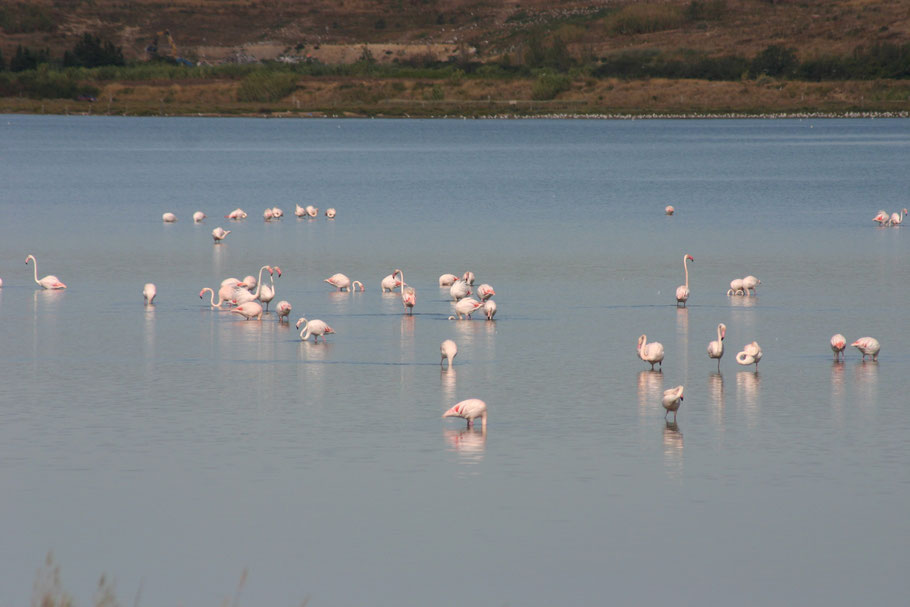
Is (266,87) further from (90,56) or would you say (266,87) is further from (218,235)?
(218,235)

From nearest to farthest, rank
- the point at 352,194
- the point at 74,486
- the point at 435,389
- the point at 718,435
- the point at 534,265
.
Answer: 1. the point at 74,486
2. the point at 718,435
3. the point at 435,389
4. the point at 534,265
5. the point at 352,194

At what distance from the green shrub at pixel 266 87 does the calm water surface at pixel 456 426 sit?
113593mm

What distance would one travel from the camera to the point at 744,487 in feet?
41.7

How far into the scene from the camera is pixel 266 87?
14988 cm

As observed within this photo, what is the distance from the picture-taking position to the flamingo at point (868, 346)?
18578 mm

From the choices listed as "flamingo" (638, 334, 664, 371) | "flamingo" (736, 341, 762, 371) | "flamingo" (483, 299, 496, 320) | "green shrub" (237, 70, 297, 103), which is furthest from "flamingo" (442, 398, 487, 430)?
"green shrub" (237, 70, 297, 103)

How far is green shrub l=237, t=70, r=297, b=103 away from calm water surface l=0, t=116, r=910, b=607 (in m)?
114

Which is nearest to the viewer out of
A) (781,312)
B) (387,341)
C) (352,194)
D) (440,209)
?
(387,341)

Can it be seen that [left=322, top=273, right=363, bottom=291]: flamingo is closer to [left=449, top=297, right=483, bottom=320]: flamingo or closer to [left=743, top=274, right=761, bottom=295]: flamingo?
[left=449, top=297, right=483, bottom=320]: flamingo

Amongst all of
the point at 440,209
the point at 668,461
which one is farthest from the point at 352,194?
the point at 668,461

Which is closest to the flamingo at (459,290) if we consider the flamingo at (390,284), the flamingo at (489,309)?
the flamingo at (489,309)

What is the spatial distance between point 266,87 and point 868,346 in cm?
13507

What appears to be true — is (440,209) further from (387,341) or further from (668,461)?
(668,461)

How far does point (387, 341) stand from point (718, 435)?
256 inches
